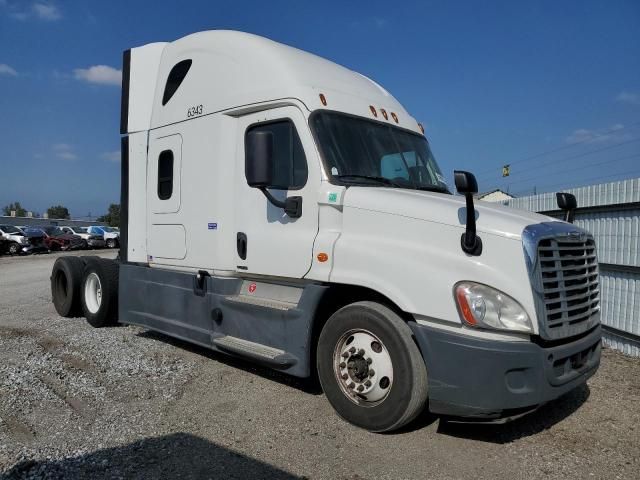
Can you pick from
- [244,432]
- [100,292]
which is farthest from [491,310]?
[100,292]

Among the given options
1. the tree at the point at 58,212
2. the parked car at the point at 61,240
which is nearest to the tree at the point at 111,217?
the tree at the point at 58,212

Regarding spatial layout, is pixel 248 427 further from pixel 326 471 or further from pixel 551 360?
pixel 551 360

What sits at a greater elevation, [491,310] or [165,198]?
[165,198]

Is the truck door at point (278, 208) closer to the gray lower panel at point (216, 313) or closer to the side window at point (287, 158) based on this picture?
the side window at point (287, 158)

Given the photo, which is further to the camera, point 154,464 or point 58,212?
point 58,212

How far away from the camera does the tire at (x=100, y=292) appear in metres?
7.57

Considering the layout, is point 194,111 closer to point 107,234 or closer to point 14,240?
point 14,240

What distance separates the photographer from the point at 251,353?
479 cm

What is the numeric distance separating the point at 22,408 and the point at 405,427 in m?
3.16

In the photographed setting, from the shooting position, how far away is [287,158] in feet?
15.6

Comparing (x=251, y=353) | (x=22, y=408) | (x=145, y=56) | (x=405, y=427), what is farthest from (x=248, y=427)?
(x=145, y=56)

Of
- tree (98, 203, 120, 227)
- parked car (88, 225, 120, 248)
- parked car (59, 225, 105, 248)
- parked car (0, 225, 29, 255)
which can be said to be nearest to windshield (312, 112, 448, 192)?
parked car (0, 225, 29, 255)

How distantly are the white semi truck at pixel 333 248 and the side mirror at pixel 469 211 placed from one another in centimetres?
1

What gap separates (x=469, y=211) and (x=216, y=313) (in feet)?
9.65
